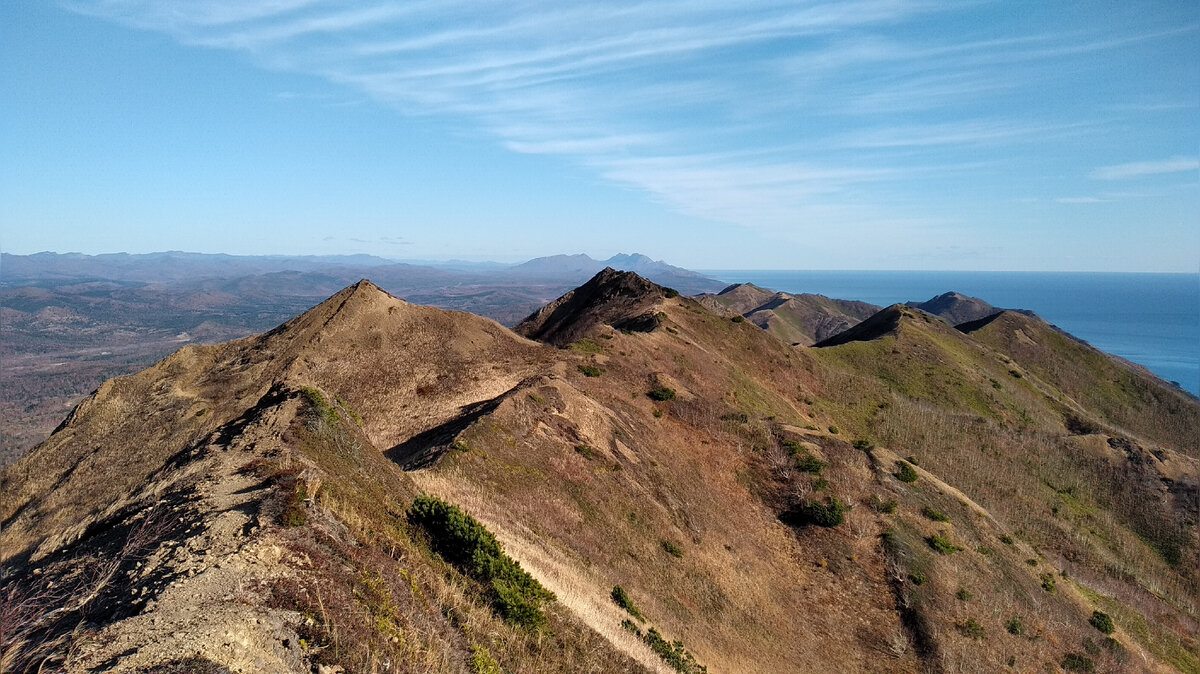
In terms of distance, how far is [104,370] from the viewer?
187625 millimetres

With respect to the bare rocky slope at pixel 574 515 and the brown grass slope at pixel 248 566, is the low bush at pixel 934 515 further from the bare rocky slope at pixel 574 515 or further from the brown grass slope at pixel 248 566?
the brown grass slope at pixel 248 566

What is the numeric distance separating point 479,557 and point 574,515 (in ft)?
41.6

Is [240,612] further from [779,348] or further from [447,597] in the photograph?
[779,348]

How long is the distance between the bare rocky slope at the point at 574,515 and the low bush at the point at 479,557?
0.33 feet

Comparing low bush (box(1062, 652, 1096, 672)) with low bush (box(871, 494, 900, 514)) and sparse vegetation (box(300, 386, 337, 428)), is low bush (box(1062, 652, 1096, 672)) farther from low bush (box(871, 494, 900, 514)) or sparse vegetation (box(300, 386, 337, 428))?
sparse vegetation (box(300, 386, 337, 428))

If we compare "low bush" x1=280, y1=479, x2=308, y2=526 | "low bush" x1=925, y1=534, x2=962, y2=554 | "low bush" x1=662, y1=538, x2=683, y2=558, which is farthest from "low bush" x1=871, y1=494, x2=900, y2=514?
"low bush" x1=280, y1=479, x2=308, y2=526

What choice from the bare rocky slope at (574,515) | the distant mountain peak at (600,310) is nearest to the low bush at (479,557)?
the bare rocky slope at (574,515)

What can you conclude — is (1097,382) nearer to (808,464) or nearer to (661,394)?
(808,464)

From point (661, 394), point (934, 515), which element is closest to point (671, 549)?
point (661, 394)

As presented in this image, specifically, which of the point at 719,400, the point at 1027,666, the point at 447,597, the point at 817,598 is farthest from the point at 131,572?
the point at 719,400

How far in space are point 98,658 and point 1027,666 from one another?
136ft

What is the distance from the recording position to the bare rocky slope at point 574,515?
33.1 ft

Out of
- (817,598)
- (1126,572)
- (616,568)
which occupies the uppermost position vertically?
(616,568)

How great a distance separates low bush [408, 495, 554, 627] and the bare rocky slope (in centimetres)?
10
